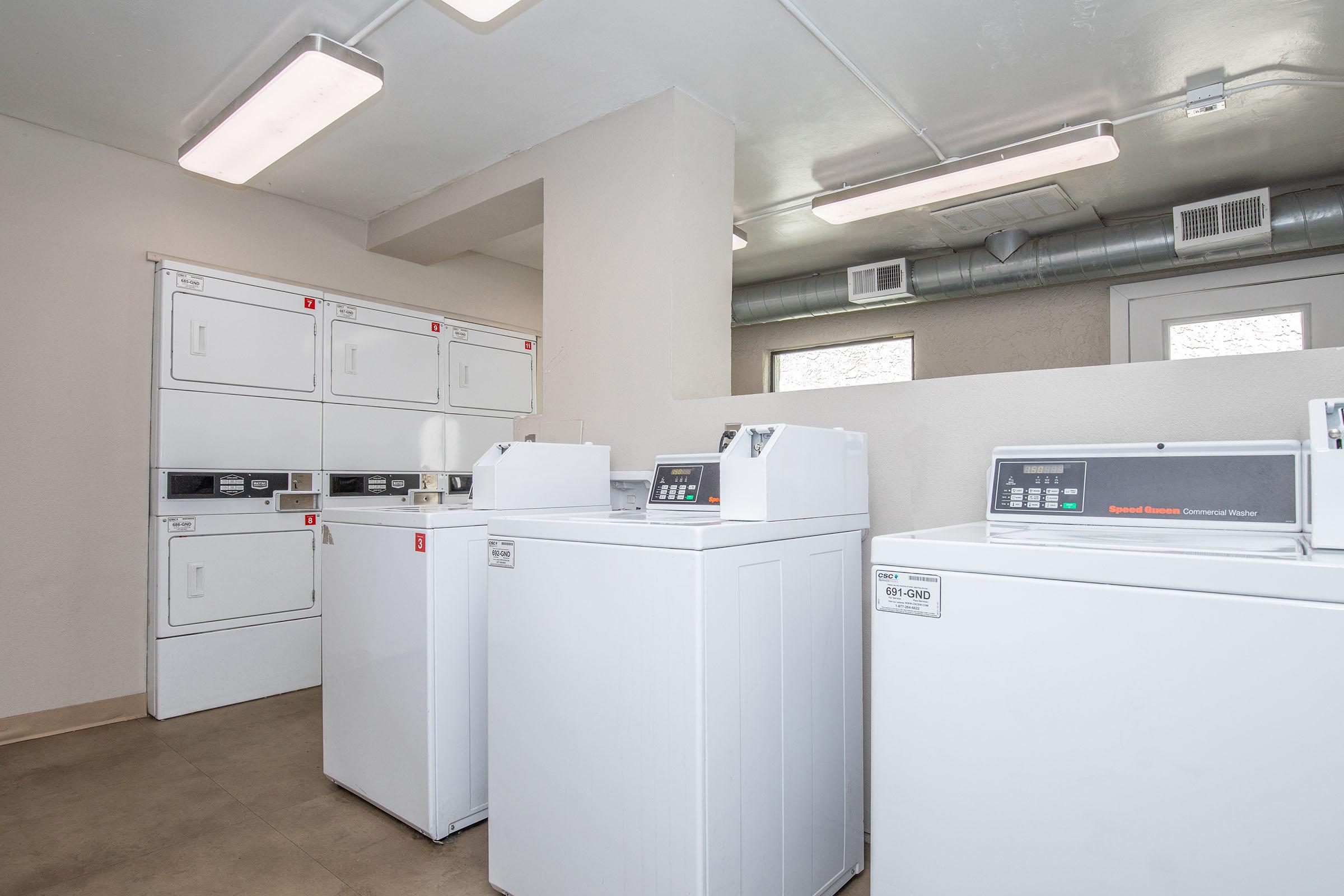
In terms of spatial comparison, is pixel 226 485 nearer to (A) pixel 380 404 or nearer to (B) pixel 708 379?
(A) pixel 380 404

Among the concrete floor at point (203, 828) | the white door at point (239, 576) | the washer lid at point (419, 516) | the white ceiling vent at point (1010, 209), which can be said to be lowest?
the concrete floor at point (203, 828)

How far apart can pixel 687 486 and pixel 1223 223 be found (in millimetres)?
3338

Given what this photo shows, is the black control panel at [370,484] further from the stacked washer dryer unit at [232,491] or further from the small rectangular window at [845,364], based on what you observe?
the small rectangular window at [845,364]

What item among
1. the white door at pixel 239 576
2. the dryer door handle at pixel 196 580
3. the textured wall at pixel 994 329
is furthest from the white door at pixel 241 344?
the textured wall at pixel 994 329

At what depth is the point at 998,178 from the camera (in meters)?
3.26

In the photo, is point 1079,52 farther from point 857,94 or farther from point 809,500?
point 809,500

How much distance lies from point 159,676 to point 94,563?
1.99 feet

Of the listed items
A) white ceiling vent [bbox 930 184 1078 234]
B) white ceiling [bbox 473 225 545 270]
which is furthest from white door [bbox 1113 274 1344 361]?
white ceiling [bbox 473 225 545 270]

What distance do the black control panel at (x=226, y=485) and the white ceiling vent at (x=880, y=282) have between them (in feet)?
12.4

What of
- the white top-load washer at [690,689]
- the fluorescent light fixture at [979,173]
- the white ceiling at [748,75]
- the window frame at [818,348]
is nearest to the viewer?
the white top-load washer at [690,689]

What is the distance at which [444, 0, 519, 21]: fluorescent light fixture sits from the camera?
2.13m

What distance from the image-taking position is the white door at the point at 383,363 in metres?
4.19

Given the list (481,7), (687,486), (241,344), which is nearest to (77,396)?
(241,344)

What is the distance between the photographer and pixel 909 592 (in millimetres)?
1259
